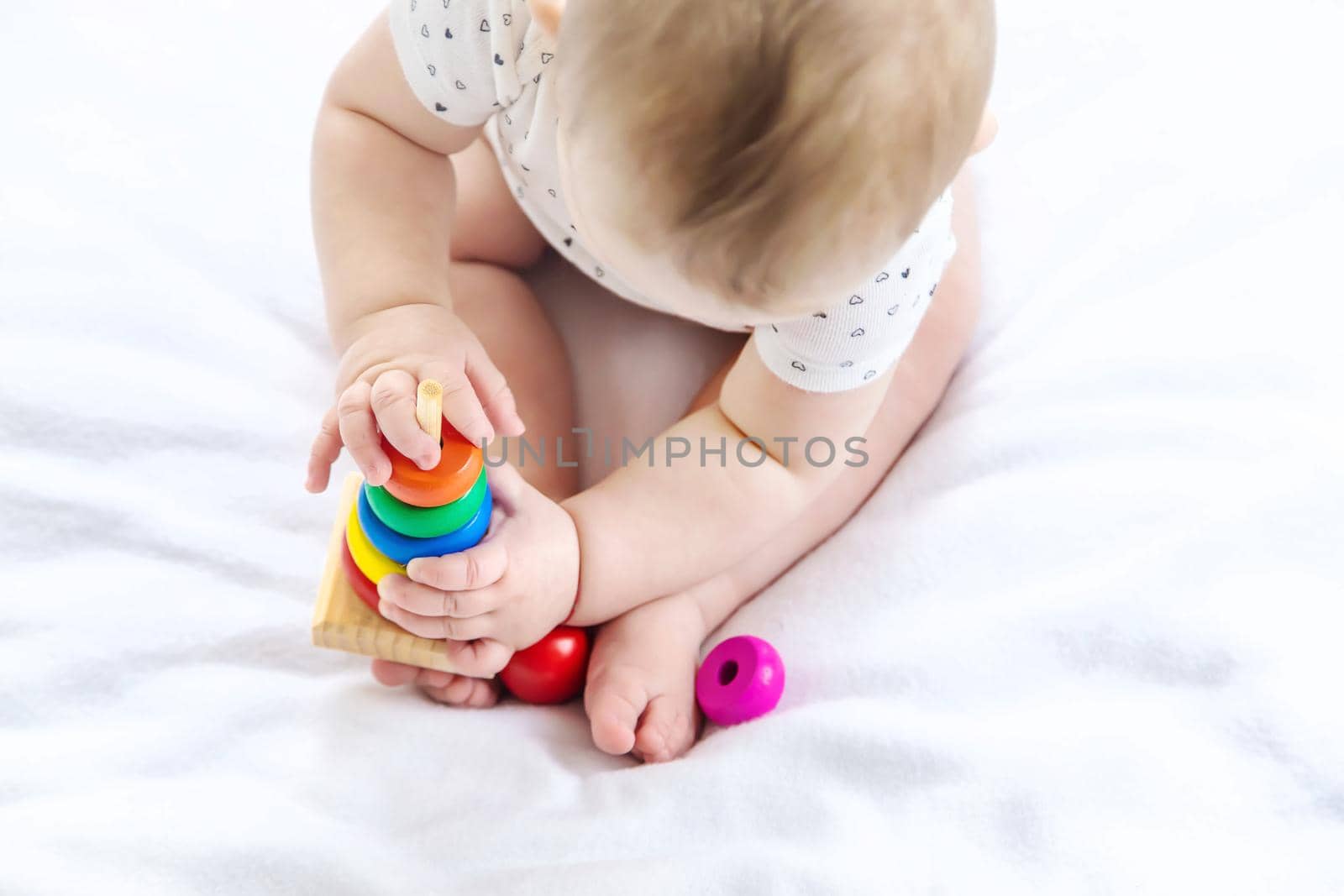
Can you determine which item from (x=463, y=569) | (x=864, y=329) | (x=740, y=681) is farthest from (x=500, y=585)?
(x=864, y=329)

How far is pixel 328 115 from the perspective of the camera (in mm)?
767

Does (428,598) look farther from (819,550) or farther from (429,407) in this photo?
(819,550)

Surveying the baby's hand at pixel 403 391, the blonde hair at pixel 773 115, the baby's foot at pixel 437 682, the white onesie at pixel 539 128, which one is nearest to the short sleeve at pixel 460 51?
the white onesie at pixel 539 128

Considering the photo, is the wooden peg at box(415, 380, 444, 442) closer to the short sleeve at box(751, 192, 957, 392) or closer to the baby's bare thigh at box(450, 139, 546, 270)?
the short sleeve at box(751, 192, 957, 392)

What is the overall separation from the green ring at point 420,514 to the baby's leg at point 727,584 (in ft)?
0.48

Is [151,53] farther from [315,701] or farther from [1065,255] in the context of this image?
[1065,255]

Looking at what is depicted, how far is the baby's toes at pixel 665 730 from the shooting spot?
0.68 meters

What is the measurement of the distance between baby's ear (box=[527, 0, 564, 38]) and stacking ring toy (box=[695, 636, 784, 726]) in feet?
1.23

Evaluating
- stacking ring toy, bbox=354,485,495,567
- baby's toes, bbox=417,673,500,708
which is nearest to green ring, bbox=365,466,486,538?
stacking ring toy, bbox=354,485,495,567

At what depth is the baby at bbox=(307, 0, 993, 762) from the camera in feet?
1.38

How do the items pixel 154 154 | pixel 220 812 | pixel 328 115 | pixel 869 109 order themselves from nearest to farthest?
1. pixel 869 109
2. pixel 220 812
3. pixel 328 115
4. pixel 154 154

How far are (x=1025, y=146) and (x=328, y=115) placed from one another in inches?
21.3

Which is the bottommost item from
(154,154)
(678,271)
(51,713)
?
(51,713)

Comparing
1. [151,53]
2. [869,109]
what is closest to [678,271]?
[869,109]
